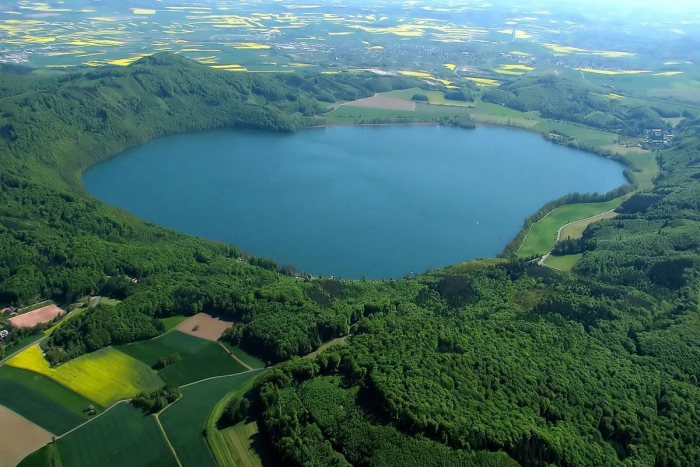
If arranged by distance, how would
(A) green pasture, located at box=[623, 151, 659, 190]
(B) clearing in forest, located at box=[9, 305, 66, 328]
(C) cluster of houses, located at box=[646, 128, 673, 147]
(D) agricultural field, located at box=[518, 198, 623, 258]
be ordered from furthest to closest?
(C) cluster of houses, located at box=[646, 128, 673, 147] → (A) green pasture, located at box=[623, 151, 659, 190] → (D) agricultural field, located at box=[518, 198, 623, 258] → (B) clearing in forest, located at box=[9, 305, 66, 328]

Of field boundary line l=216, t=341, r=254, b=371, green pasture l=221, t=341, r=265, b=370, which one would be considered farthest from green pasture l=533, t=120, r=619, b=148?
field boundary line l=216, t=341, r=254, b=371

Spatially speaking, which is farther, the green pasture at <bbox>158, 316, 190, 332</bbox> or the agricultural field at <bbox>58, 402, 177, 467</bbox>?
the green pasture at <bbox>158, 316, 190, 332</bbox>

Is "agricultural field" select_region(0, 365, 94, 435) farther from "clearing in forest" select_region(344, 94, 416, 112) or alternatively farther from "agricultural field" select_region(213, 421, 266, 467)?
"clearing in forest" select_region(344, 94, 416, 112)

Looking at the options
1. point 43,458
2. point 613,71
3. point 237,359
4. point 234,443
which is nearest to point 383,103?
point 613,71

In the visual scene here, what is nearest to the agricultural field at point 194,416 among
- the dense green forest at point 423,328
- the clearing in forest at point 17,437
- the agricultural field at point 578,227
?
the dense green forest at point 423,328

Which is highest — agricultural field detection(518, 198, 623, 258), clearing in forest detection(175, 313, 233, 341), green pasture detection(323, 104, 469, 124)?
clearing in forest detection(175, 313, 233, 341)

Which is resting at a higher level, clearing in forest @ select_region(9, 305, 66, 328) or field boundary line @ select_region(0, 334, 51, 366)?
field boundary line @ select_region(0, 334, 51, 366)

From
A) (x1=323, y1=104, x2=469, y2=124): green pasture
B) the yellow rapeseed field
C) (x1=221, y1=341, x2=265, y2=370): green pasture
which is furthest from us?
the yellow rapeseed field
